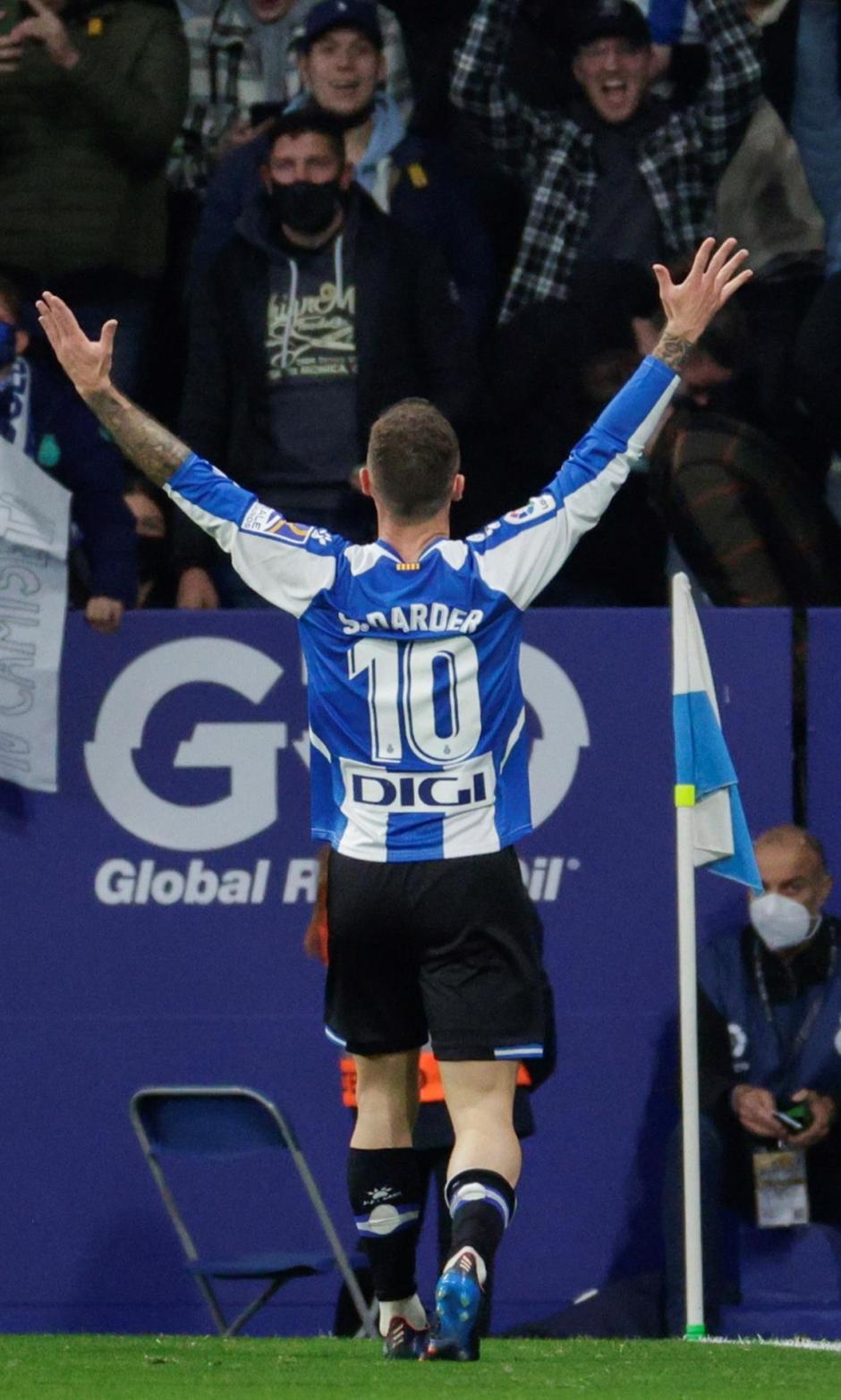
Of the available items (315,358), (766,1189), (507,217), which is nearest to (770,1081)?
(766,1189)

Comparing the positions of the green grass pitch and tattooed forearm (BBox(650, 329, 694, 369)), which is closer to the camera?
the green grass pitch

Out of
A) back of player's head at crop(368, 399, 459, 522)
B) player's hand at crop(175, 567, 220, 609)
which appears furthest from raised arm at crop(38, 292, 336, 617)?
player's hand at crop(175, 567, 220, 609)

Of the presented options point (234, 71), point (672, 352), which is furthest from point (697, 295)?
point (234, 71)

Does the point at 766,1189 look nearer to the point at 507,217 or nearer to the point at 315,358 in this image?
the point at 315,358

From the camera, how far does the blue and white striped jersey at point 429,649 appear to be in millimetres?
5328

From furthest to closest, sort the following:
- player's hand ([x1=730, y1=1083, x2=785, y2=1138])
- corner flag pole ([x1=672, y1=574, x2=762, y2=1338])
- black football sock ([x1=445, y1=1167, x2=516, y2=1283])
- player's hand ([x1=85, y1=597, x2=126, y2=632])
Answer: player's hand ([x1=85, y1=597, x2=126, y2=632]) < player's hand ([x1=730, y1=1083, x2=785, y2=1138]) < corner flag pole ([x1=672, y1=574, x2=762, y2=1338]) < black football sock ([x1=445, y1=1167, x2=516, y2=1283])

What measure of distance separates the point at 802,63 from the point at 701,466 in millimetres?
2028

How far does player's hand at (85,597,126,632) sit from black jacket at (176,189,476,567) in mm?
544

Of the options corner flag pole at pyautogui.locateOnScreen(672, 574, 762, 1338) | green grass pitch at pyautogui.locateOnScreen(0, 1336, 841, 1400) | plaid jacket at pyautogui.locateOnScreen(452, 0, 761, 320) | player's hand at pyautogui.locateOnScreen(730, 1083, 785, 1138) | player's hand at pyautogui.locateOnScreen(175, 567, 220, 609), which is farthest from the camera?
plaid jacket at pyautogui.locateOnScreen(452, 0, 761, 320)

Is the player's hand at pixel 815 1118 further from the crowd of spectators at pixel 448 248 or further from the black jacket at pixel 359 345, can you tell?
the black jacket at pixel 359 345

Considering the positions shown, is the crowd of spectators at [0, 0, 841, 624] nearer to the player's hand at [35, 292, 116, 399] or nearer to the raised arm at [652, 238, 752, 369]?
the player's hand at [35, 292, 116, 399]

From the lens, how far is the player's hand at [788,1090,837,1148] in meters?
8.45

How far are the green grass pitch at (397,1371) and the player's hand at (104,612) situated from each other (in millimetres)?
2881

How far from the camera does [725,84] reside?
976 cm
